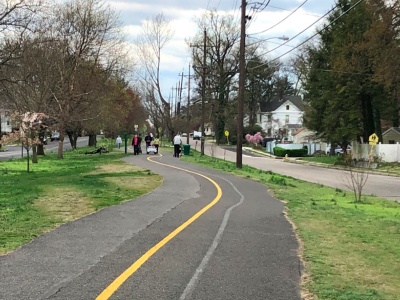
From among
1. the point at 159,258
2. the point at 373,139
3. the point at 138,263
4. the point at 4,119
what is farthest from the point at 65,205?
the point at 4,119

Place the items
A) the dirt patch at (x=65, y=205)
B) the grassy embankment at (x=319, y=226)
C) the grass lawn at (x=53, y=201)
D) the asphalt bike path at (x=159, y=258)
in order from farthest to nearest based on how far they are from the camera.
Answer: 1. the dirt patch at (x=65, y=205)
2. the grass lawn at (x=53, y=201)
3. the grassy embankment at (x=319, y=226)
4. the asphalt bike path at (x=159, y=258)

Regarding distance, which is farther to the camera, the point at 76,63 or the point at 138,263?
the point at 76,63

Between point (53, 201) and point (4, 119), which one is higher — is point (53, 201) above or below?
below

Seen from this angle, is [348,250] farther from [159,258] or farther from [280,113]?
[280,113]

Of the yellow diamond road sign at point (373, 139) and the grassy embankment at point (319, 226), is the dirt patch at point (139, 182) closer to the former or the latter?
the grassy embankment at point (319, 226)

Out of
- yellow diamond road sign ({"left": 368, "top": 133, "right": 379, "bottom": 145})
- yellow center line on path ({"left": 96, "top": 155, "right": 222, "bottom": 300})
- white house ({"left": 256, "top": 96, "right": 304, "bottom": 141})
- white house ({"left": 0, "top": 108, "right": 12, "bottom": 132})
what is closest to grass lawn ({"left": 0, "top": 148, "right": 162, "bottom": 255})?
yellow center line on path ({"left": 96, "top": 155, "right": 222, "bottom": 300})

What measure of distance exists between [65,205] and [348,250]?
6897 millimetres

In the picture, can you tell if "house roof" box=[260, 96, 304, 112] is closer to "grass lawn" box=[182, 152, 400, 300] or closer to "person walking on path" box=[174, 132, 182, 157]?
"person walking on path" box=[174, 132, 182, 157]

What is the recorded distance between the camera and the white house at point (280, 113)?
113 meters

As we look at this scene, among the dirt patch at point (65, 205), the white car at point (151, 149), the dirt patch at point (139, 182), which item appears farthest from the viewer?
the white car at point (151, 149)

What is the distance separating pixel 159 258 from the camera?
679 cm

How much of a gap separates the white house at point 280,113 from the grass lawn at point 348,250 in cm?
9879

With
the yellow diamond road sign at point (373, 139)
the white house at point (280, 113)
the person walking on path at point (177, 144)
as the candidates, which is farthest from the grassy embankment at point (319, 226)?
the white house at point (280, 113)

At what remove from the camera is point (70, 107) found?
Result: 39.8m
